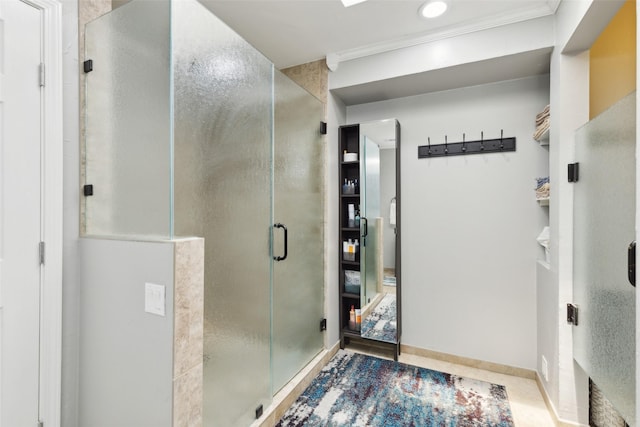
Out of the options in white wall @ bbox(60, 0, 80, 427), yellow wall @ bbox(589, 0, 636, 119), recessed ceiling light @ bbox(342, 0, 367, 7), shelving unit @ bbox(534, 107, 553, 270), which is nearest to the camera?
white wall @ bbox(60, 0, 80, 427)

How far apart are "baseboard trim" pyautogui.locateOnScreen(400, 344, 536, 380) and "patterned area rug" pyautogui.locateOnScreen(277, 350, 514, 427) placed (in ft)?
0.69

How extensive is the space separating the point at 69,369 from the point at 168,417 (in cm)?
62

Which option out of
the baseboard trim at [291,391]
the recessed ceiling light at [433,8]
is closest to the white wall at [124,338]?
the baseboard trim at [291,391]

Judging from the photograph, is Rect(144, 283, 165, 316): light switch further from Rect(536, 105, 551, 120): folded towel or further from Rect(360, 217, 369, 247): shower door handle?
Rect(536, 105, 551, 120): folded towel

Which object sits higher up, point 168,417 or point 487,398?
point 168,417

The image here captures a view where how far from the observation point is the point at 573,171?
66.9 inches

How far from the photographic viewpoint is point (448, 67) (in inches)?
85.1

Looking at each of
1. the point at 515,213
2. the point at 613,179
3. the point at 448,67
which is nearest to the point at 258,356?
the point at 613,179

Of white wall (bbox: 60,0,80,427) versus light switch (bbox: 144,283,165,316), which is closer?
light switch (bbox: 144,283,165,316)

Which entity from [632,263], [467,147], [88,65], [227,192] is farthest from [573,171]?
[88,65]

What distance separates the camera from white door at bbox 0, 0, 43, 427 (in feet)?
3.84

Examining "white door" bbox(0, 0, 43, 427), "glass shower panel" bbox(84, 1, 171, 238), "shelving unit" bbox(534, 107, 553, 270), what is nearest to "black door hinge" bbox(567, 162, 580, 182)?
"shelving unit" bbox(534, 107, 553, 270)

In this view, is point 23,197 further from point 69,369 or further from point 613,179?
point 613,179

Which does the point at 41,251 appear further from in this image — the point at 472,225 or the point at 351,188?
the point at 472,225
